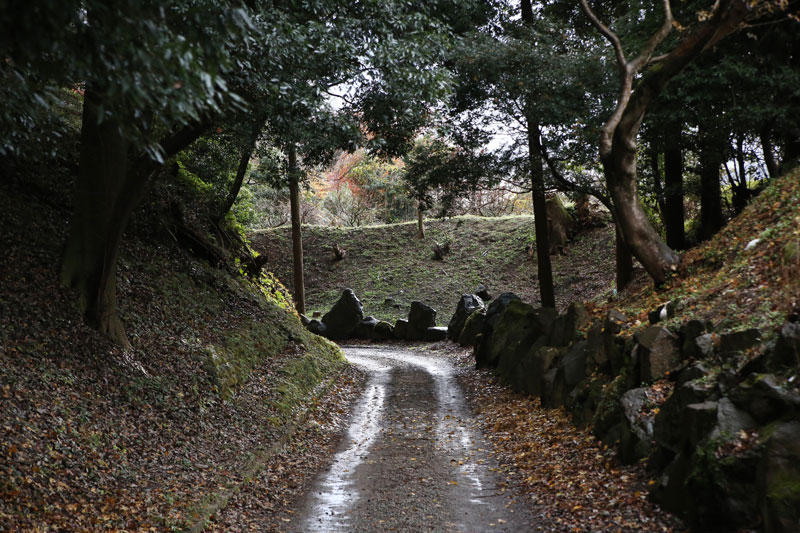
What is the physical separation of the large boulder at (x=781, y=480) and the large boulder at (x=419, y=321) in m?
19.4

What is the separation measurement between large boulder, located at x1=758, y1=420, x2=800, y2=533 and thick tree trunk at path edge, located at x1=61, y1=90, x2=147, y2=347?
8.45 meters

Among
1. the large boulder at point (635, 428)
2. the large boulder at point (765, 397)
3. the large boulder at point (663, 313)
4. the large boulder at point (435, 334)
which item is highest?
the large boulder at point (663, 313)

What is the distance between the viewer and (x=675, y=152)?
50.1 ft

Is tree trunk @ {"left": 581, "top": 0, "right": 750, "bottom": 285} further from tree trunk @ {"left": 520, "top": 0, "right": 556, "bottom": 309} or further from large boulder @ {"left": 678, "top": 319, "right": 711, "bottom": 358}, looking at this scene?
large boulder @ {"left": 678, "top": 319, "right": 711, "bottom": 358}

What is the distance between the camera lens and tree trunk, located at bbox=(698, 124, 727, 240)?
43.4 feet

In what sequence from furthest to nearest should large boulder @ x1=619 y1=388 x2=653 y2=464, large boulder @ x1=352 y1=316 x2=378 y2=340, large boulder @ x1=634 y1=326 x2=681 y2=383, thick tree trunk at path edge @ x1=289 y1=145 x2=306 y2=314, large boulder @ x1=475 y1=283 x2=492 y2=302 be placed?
large boulder @ x1=475 y1=283 x2=492 y2=302 < large boulder @ x1=352 y1=316 x2=378 y2=340 < thick tree trunk at path edge @ x1=289 y1=145 x2=306 y2=314 < large boulder @ x1=634 y1=326 x2=681 y2=383 < large boulder @ x1=619 y1=388 x2=653 y2=464

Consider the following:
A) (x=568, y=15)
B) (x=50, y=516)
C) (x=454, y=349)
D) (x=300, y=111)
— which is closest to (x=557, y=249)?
(x=454, y=349)

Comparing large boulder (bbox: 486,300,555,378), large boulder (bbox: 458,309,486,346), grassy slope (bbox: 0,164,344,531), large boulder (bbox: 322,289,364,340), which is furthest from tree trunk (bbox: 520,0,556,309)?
large boulder (bbox: 322,289,364,340)

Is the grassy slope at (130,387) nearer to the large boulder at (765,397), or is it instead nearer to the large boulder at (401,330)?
the large boulder at (765,397)

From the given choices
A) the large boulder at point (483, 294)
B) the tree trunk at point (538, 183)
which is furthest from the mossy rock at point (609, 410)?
the large boulder at point (483, 294)

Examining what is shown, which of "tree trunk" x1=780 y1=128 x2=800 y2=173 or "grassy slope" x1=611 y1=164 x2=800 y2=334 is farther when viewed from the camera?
"tree trunk" x1=780 y1=128 x2=800 y2=173

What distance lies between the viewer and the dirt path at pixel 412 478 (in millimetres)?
6691

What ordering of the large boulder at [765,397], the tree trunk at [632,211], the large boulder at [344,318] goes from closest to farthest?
the large boulder at [765,397], the tree trunk at [632,211], the large boulder at [344,318]

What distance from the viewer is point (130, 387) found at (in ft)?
27.5
